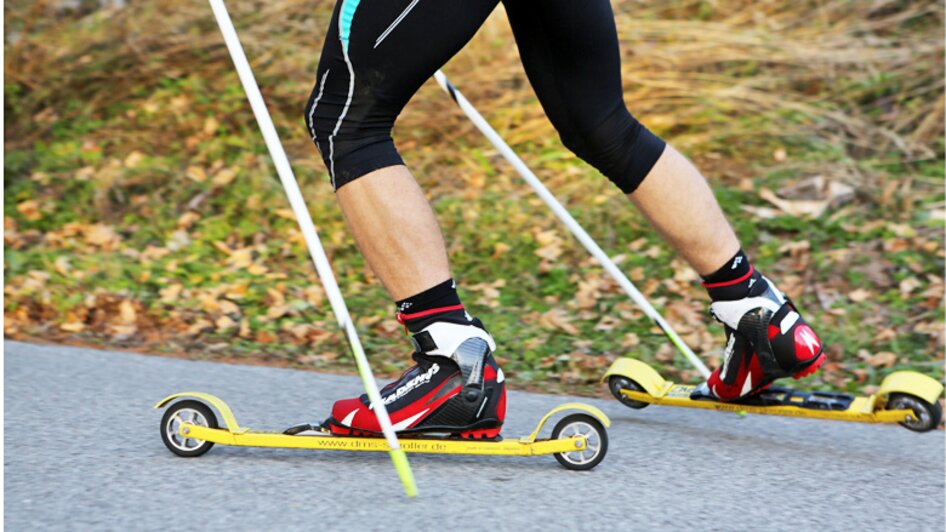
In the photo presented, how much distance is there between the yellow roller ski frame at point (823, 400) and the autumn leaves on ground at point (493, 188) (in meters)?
0.67

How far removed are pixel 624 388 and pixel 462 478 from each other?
845 millimetres

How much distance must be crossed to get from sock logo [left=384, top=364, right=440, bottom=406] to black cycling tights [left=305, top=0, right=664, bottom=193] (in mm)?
463

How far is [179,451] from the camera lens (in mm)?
2350

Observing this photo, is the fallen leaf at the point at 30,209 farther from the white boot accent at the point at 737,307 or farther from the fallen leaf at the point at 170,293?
the white boot accent at the point at 737,307

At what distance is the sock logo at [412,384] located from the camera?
2.35 metres

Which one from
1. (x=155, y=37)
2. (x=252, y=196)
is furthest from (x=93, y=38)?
(x=252, y=196)

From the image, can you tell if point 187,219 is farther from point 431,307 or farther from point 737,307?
point 737,307

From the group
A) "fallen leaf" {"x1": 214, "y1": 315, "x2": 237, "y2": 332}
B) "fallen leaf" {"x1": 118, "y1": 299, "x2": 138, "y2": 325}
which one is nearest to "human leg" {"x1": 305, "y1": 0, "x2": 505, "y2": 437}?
"fallen leaf" {"x1": 214, "y1": 315, "x2": 237, "y2": 332}

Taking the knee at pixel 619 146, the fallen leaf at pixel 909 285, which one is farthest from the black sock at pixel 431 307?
the fallen leaf at pixel 909 285

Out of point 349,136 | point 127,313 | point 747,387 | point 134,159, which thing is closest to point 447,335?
point 349,136

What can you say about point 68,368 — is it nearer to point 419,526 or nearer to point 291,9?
point 419,526

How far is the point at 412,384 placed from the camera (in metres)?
2.36

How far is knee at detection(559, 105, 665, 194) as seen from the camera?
8.21 feet

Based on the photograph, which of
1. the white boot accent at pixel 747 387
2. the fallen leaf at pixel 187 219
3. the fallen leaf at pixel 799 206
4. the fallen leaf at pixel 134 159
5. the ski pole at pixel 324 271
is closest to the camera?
the ski pole at pixel 324 271
